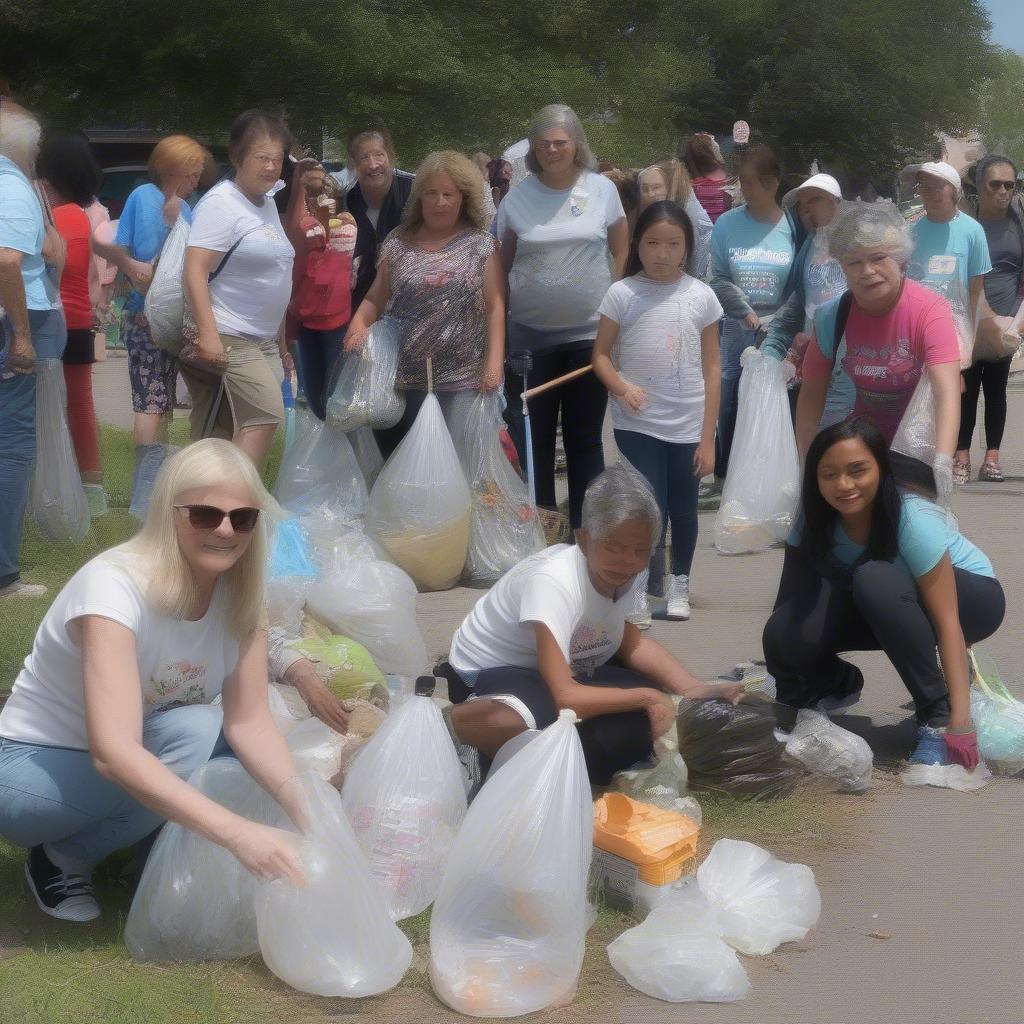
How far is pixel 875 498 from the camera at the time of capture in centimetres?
388

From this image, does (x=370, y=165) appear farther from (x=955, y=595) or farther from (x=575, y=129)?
(x=955, y=595)

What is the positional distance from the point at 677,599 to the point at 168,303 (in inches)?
88.6

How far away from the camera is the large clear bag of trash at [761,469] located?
20.9 ft

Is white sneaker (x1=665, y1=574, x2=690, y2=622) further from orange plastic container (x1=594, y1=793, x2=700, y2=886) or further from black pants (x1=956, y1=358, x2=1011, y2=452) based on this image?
black pants (x1=956, y1=358, x2=1011, y2=452)

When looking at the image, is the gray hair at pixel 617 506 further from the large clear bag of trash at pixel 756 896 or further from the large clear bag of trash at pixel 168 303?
the large clear bag of trash at pixel 168 303

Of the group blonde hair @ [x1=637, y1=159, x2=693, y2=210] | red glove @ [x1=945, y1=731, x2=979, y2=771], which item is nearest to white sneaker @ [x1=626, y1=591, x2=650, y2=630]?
red glove @ [x1=945, y1=731, x2=979, y2=771]

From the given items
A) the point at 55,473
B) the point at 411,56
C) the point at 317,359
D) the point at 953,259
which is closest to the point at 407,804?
the point at 55,473

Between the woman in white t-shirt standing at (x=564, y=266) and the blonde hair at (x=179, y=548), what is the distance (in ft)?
10.2

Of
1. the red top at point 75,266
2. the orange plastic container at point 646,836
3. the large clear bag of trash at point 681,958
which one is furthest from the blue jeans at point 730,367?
the large clear bag of trash at point 681,958

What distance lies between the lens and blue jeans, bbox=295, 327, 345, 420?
22.1 feet

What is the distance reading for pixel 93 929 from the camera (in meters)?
2.94

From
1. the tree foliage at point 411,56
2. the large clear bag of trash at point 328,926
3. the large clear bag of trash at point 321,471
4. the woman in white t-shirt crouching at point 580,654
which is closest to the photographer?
the large clear bag of trash at point 328,926

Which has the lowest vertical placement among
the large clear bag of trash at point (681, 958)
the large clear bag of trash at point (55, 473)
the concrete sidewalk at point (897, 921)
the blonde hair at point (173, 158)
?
the concrete sidewalk at point (897, 921)

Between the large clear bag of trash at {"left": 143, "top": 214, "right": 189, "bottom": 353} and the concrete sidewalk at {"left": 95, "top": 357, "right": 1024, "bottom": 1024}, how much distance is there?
1.68 meters
